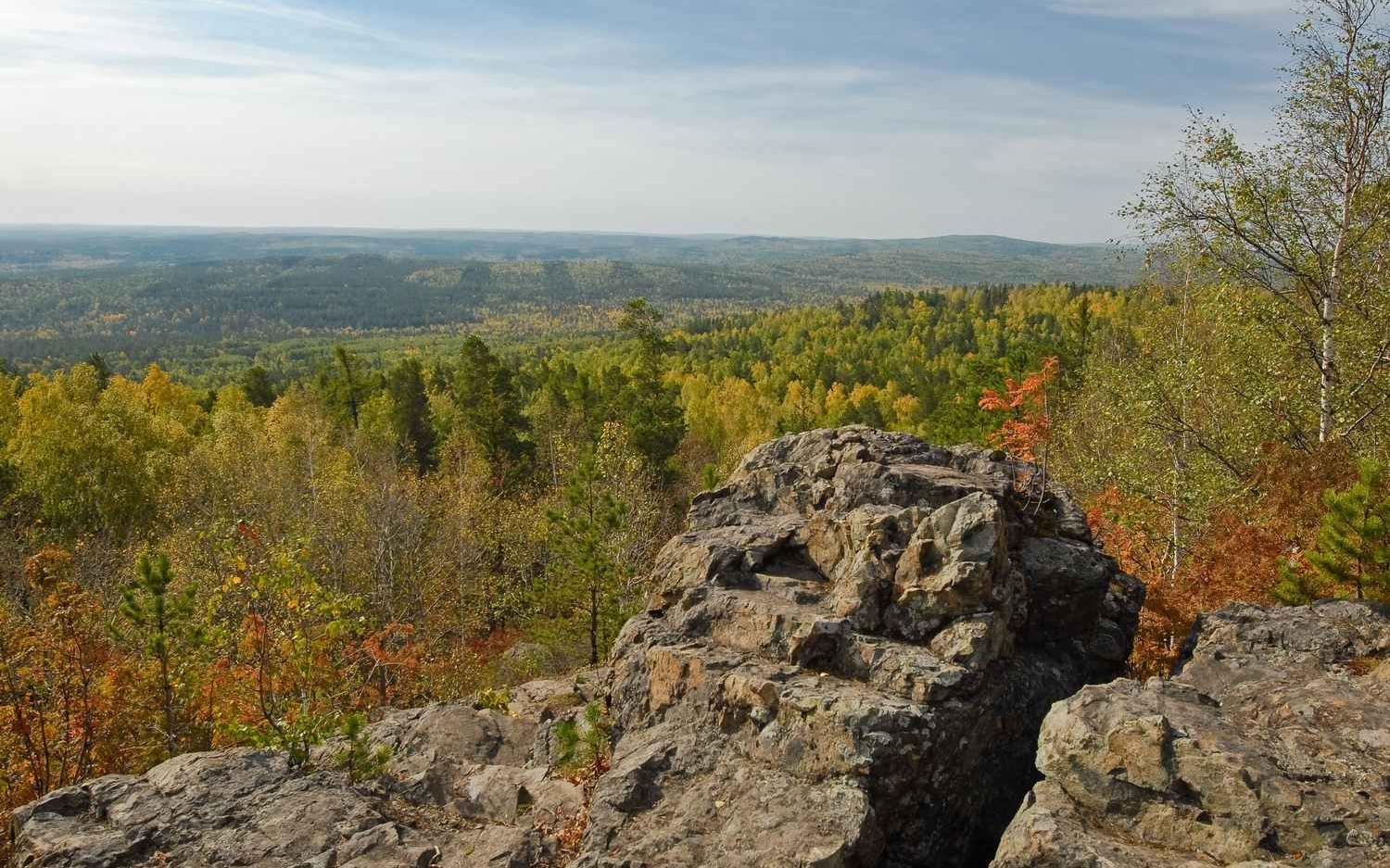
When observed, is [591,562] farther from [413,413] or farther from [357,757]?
[413,413]

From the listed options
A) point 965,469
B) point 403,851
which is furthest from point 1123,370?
point 403,851

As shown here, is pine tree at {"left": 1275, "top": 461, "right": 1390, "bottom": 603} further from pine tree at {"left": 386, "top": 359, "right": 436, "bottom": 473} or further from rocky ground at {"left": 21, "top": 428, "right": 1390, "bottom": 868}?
pine tree at {"left": 386, "top": 359, "right": 436, "bottom": 473}

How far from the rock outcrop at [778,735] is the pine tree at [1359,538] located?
283 cm

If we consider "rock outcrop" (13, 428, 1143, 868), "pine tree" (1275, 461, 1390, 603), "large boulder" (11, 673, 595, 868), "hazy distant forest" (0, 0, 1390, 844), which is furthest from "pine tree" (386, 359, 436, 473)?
"pine tree" (1275, 461, 1390, 603)

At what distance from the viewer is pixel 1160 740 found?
8.45 metres

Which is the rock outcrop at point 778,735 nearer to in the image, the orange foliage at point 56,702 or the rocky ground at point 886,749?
the rocky ground at point 886,749

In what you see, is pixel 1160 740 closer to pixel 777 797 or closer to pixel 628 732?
pixel 777 797

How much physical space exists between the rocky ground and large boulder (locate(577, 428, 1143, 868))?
4 centimetres

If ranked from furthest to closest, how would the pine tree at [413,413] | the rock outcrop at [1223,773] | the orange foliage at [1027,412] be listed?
the pine tree at [413,413] → the orange foliage at [1027,412] → the rock outcrop at [1223,773]

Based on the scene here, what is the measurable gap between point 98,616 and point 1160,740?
1102 inches

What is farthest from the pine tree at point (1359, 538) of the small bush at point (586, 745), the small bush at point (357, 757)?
the small bush at point (357, 757)

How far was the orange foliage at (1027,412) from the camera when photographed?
1141 inches

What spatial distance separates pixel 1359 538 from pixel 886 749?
27.3 ft

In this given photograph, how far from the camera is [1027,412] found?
39.4 m
